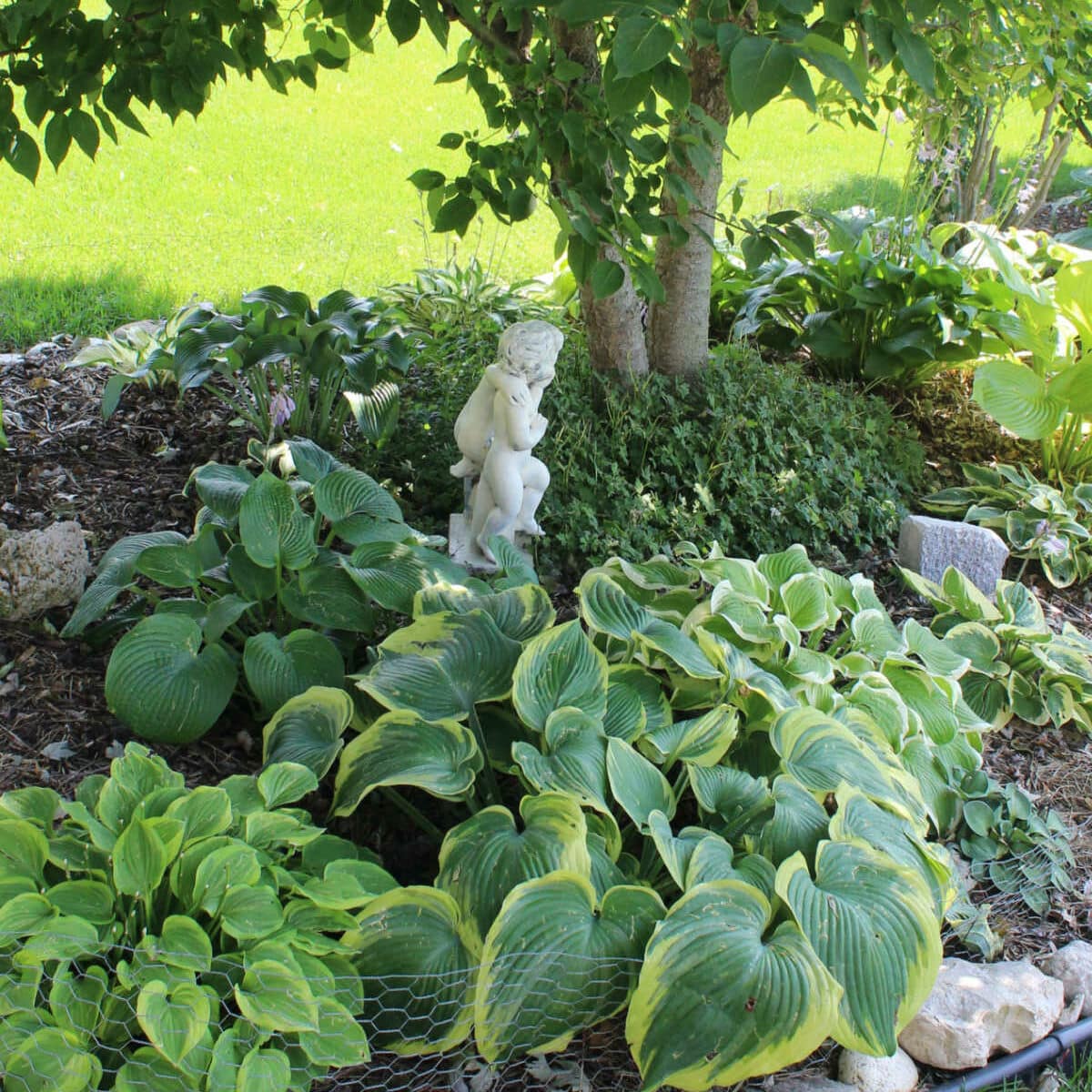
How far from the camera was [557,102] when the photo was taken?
2529 mm

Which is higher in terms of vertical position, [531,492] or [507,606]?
[531,492]

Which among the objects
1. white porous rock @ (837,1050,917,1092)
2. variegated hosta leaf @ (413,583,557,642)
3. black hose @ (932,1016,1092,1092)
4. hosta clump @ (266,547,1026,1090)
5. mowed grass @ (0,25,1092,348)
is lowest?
black hose @ (932,1016,1092,1092)

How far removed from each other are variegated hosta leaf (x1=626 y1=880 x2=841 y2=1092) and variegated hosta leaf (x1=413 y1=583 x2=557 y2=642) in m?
0.79

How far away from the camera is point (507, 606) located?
7.95ft

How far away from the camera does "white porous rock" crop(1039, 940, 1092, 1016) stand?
7.25 feet

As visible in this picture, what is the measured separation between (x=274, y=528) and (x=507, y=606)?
56 cm

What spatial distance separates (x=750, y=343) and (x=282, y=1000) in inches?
133

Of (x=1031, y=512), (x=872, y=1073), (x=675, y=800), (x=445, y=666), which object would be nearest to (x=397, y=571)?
(x=445, y=666)

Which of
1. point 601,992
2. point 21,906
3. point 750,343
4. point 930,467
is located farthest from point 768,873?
point 750,343

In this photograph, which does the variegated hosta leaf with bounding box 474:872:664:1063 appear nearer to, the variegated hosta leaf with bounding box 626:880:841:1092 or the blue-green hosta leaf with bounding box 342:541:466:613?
the variegated hosta leaf with bounding box 626:880:841:1092

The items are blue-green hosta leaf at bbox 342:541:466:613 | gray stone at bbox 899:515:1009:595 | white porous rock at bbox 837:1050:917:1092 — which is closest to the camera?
white porous rock at bbox 837:1050:917:1092

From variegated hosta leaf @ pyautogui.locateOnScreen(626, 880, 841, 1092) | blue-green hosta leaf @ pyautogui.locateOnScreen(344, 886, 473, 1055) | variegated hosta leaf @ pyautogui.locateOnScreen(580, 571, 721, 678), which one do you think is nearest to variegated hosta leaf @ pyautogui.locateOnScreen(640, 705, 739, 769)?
variegated hosta leaf @ pyautogui.locateOnScreen(580, 571, 721, 678)

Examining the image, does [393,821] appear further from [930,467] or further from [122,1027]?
[930,467]

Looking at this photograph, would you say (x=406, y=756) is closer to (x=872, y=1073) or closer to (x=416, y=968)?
(x=416, y=968)
